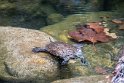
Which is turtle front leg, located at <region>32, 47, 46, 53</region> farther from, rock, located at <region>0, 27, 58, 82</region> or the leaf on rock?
the leaf on rock

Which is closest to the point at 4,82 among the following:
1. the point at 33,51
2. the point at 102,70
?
the point at 33,51

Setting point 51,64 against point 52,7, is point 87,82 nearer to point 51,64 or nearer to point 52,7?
point 51,64

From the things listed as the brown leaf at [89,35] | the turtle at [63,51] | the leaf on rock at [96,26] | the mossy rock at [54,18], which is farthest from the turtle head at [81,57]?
the mossy rock at [54,18]

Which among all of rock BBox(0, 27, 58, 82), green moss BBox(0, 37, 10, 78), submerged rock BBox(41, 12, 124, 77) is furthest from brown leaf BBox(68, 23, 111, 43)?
green moss BBox(0, 37, 10, 78)

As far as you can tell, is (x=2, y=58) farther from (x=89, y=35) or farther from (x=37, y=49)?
(x=89, y=35)

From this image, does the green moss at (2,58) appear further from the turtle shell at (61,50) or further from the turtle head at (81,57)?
the turtle head at (81,57)

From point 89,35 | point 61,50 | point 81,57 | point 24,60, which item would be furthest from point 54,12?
point 24,60
